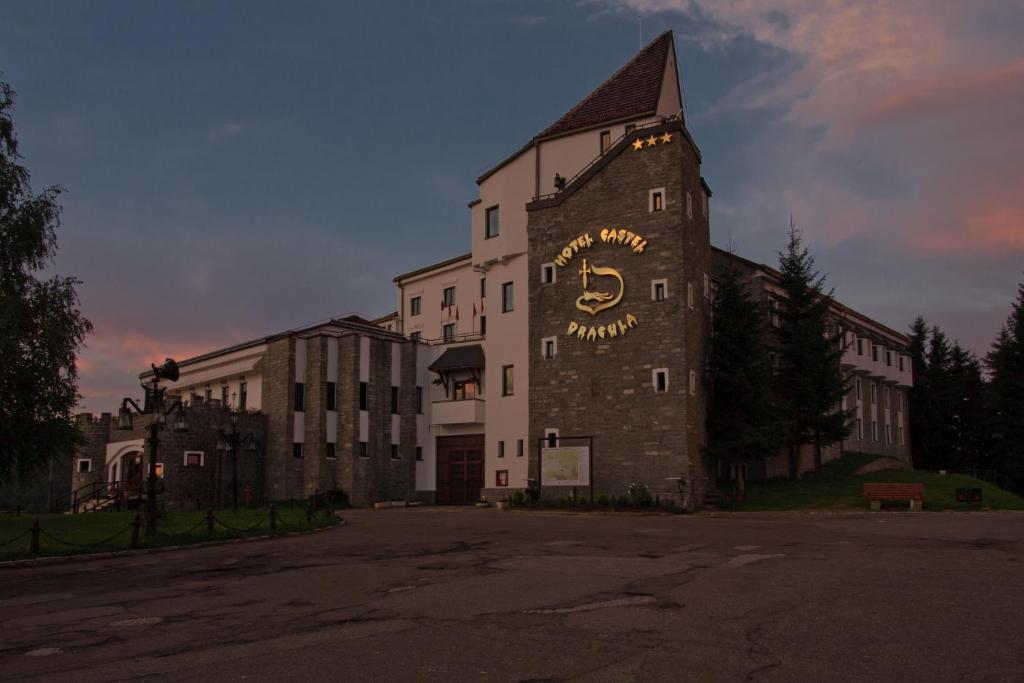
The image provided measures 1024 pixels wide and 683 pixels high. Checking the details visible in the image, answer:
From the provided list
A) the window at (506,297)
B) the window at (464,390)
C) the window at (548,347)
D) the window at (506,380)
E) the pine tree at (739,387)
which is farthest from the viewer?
the window at (464,390)

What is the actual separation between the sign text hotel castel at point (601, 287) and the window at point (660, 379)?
104 inches

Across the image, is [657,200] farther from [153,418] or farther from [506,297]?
[153,418]

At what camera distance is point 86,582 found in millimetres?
16734

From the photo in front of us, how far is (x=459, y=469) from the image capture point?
1992 inches

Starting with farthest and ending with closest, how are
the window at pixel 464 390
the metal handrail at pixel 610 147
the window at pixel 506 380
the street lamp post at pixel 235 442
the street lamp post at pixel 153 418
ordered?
the window at pixel 464 390 < the window at pixel 506 380 < the street lamp post at pixel 235 442 < the metal handrail at pixel 610 147 < the street lamp post at pixel 153 418

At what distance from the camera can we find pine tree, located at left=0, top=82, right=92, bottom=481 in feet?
97.8

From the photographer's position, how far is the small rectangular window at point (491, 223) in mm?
49781

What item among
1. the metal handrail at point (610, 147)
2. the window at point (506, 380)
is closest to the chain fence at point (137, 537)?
the window at point (506, 380)

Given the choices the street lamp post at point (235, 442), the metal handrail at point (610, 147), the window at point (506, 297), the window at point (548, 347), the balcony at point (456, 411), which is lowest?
the street lamp post at point (235, 442)

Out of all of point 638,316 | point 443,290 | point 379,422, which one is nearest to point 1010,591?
point 638,316

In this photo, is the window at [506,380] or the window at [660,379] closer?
the window at [660,379]

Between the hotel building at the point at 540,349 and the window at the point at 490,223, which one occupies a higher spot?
the window at the point at 490,223

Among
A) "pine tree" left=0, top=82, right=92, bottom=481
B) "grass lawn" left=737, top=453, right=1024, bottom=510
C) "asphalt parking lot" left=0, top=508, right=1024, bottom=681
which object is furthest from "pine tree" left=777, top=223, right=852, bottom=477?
"pine tree" left=0, top=82, right=92, bottom=481

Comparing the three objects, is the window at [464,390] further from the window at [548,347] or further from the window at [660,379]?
the window at [660,379]
